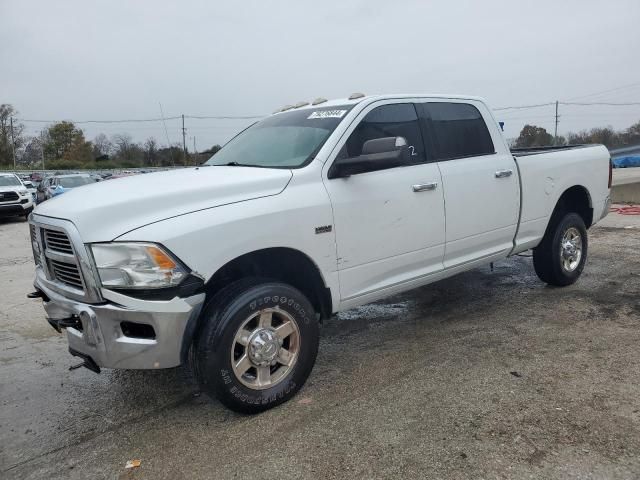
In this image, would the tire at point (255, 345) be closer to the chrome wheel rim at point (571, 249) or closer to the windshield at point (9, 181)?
the chrome wheel rim at point (571, 249)

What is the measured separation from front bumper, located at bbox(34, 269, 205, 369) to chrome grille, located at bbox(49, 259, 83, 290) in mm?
163

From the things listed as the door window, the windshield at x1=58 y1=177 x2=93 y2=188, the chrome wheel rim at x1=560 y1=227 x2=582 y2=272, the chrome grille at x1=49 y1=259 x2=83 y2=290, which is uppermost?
the door window

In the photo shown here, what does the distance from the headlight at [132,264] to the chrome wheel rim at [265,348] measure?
60 cm

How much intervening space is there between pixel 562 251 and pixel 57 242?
4823 mm

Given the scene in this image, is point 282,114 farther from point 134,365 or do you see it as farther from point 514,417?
point 514,417

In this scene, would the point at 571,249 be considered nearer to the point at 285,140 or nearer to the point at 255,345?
the point at 285,140

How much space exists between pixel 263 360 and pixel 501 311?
2.83 metres

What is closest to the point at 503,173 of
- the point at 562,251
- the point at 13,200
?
the point at 562,251

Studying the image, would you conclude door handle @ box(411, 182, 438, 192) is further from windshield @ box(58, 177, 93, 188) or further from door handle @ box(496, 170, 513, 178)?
windshield @ box(58, 177, 93, 188)

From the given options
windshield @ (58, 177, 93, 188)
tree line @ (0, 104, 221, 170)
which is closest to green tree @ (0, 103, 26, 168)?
tree line @ (0, 104, 221, 170)

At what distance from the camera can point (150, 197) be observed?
116 inches

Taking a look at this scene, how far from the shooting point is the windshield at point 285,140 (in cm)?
369

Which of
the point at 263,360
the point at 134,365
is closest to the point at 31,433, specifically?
the point at 134,365

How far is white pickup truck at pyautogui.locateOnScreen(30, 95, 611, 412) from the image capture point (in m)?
2.79
